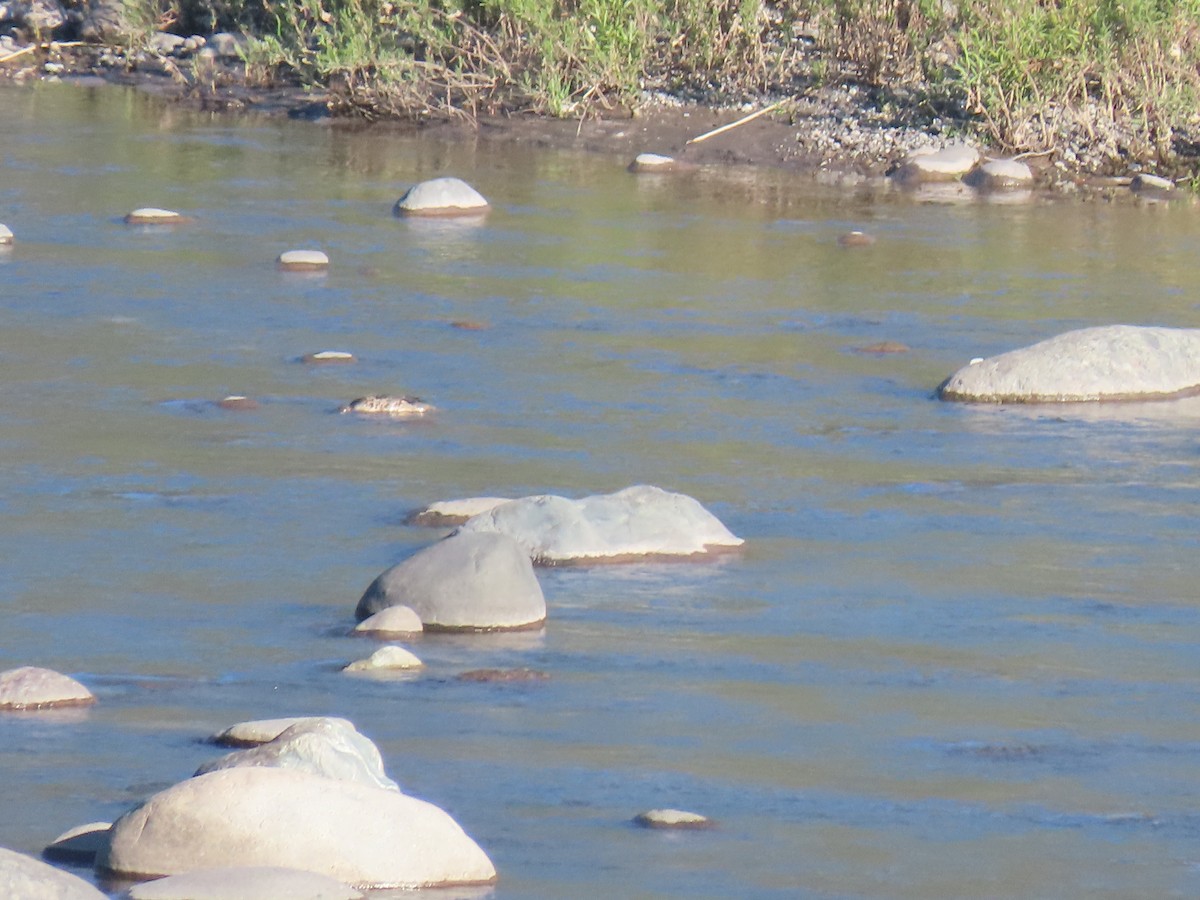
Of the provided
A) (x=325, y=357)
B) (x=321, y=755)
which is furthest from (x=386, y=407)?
(x=321, y=755)

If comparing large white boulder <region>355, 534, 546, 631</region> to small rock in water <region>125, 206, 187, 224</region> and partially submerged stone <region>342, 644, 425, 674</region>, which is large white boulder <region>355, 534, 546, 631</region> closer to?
partially submerged stone <region>342, 644, 425, 674</region>

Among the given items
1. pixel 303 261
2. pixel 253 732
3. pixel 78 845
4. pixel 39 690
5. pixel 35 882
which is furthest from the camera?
pixel 303 261

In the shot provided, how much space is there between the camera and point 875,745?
4.33 metres

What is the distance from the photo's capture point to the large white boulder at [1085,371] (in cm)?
804

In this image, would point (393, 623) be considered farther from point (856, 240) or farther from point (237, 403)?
point (856, 240)

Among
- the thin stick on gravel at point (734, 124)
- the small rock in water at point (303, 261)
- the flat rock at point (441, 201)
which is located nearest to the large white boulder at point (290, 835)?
the small rock in water at point (303, 261)

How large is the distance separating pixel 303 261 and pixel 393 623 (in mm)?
6017

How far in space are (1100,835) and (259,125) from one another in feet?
47.6

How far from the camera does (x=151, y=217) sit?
12.1 m

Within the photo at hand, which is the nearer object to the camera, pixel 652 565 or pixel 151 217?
pixel 652 565

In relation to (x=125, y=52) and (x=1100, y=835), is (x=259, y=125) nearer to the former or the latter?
(x=125, y=52)

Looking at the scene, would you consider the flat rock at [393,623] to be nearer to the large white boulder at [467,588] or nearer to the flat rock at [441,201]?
the large white boulder at [467,588]

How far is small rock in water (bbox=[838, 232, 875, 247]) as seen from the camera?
12.1 meters

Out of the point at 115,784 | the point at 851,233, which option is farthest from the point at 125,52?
the point at 115,784
